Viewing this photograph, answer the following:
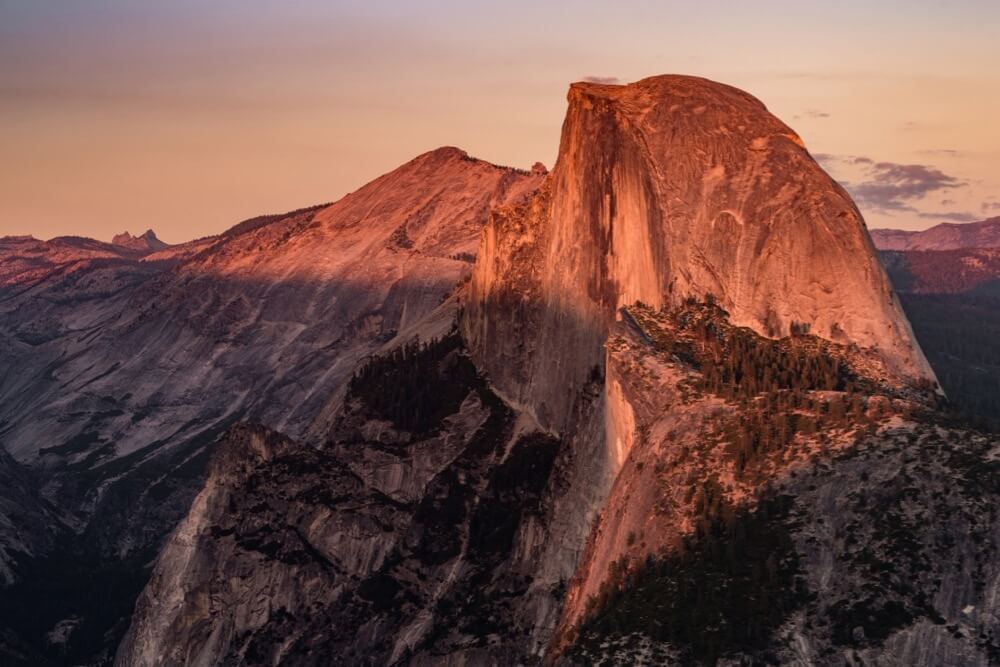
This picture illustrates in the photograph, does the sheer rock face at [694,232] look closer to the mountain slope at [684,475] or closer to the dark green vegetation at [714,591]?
the mountain slope at [684,475]

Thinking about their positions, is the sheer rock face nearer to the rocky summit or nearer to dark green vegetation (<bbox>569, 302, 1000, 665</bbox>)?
the rocky summit

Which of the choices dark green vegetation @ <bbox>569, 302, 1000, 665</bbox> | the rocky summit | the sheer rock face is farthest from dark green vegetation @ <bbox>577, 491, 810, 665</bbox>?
the sheer rock face

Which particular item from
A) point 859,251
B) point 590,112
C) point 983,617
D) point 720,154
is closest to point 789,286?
point 859,251

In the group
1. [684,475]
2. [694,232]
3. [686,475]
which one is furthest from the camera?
[694,232]

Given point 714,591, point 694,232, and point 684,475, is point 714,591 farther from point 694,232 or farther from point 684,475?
point 694,232

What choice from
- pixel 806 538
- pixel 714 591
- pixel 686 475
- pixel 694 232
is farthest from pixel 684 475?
pixel 694 232
